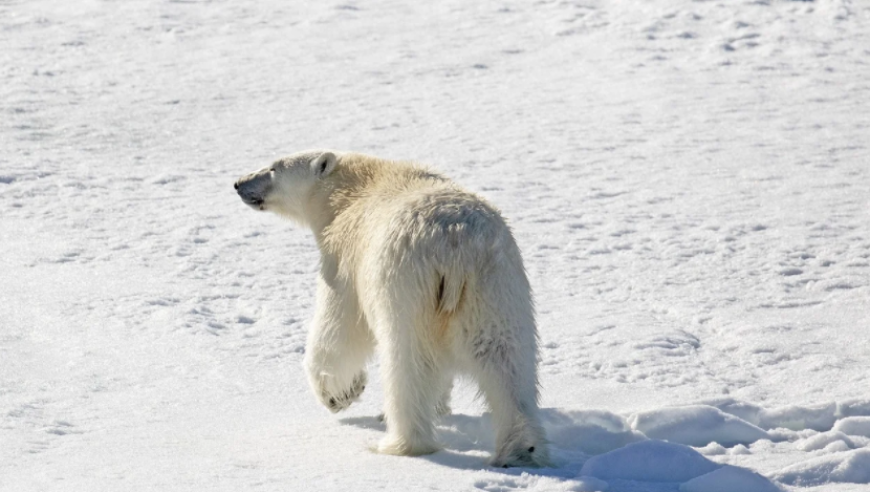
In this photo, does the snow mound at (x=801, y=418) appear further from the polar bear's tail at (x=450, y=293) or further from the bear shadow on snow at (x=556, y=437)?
the polar bear's tail at (x=450, y=293)

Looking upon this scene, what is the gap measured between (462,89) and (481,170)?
8.12ft

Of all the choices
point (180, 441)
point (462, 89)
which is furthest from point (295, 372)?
point (462, 89)

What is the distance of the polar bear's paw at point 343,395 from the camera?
527cm

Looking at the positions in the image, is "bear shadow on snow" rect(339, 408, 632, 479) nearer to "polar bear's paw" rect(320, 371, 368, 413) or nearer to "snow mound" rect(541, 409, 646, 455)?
"snow mound" rect(541, 409, 646, 455)

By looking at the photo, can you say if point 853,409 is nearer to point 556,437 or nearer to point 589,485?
point 556,437

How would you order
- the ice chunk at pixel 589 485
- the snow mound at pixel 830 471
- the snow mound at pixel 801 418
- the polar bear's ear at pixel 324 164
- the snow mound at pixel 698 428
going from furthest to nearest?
the polar bear's ear at pixel 324 164, the snow mound at pixel 801 418, the snow mound at pixel 698 428, the snow mound at pixel 830 471, the ice chunk at pixel 589 485

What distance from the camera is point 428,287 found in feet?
14.7

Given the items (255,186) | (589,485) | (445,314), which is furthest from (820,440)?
(255,186)

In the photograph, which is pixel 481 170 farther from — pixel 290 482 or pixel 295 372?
pixel 290 482

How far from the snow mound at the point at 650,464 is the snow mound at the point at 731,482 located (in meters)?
0.14

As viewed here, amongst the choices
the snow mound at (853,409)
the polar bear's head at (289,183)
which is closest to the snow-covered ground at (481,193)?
the snow mound at (853,409)

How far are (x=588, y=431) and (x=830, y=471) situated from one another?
Result: 1.02 meters

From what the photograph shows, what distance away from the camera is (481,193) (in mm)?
9750

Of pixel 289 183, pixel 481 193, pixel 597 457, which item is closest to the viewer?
pixel 597 457
